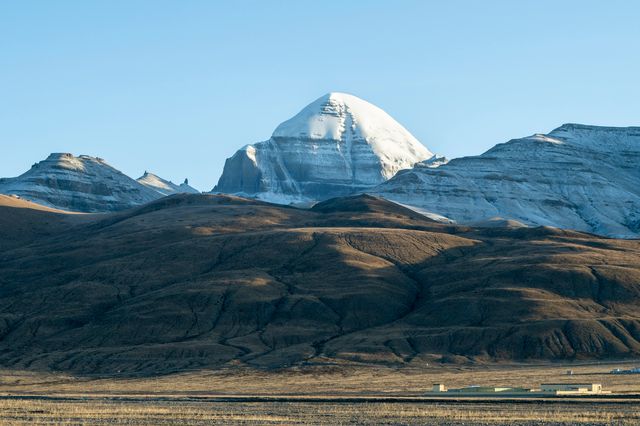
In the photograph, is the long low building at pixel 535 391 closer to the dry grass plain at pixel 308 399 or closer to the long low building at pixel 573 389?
the long low building at pixel 573 389

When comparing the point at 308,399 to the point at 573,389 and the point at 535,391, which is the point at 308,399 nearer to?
the point at 535,391

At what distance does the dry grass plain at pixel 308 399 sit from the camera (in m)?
84.2

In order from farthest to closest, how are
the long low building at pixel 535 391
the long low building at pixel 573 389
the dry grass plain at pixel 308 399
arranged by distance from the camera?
the long low building at pixel 535 391
the long low building at pixel 573 389
the dry grass plain at pixel 308 399

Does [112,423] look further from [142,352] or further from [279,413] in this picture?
[142,352]

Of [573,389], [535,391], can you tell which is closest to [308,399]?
[535,391]

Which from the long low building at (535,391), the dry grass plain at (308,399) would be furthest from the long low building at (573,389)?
the dry grass plain at (308,399)

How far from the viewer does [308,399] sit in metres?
110

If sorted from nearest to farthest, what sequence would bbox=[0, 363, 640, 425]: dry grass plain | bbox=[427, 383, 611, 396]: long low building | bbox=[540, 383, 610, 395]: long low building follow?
bbox=[0, 363, 640, 425]: dry grass plain < bbox=[540, 383, 610, 395]: long low building < bbox=[427, 383, 611, 396]: long low building

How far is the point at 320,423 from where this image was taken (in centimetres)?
7988

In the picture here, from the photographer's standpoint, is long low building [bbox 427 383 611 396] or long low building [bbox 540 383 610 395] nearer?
long low building [bbox 540 383 610 395]

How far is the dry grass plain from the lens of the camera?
3314 inches

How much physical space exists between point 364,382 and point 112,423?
77.1 metres

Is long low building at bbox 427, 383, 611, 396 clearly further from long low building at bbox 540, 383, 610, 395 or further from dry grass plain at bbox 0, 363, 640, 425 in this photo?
dry grass plain at bbox 0, 363, 640, 425

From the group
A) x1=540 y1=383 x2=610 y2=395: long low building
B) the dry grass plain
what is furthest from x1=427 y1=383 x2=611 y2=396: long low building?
the dry grass plain
